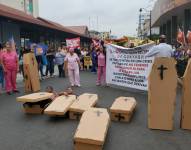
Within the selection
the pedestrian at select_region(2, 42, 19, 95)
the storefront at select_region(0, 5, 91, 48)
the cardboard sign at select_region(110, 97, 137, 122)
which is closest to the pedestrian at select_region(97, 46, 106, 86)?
the pedestrian at select_region(2, 42, 19, 95)

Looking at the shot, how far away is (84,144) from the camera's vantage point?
5.89 m

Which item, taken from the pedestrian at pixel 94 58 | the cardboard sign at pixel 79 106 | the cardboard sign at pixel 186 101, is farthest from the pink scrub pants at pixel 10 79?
the pedestrian at pixel 94 58

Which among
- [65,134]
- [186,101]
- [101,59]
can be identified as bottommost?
[65,134]

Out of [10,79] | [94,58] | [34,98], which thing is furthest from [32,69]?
[94,58]

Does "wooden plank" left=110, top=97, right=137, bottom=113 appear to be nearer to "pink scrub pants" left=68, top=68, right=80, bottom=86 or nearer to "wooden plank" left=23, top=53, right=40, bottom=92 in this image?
"wooden plank" left=23, top=53, right=40, bottom=92

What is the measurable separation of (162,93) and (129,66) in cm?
544

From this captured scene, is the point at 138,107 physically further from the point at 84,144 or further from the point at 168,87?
the point at 84,144

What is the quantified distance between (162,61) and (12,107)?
15.0 ft

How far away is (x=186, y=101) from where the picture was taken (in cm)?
745

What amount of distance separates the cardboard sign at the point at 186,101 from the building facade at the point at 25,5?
22795 millimetres

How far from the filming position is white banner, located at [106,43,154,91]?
1223cm

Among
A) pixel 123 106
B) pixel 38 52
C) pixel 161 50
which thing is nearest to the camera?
pixel 123 106

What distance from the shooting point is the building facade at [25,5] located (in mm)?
29219

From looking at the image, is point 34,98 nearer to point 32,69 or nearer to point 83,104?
point 83,104
